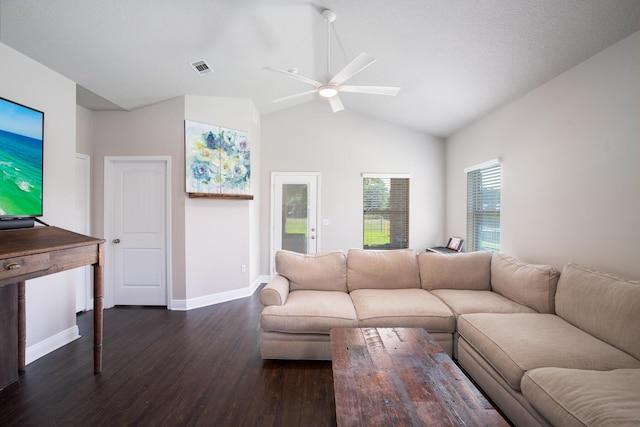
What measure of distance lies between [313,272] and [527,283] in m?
2.01

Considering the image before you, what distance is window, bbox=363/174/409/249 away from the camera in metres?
5.05

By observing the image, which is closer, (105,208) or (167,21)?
(167,21)

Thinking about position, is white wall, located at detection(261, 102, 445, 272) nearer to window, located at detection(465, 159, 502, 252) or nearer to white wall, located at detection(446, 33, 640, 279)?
window, located at detection(465, 159, 502, 252)

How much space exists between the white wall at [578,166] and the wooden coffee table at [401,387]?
1723 millimetres

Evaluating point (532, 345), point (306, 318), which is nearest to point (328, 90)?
point (306, 318)

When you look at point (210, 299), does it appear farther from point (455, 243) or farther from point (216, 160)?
point (455, 243)

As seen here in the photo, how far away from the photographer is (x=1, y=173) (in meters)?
2.12

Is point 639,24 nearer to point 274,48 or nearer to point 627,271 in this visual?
point 627,271

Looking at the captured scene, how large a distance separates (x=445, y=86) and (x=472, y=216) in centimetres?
200

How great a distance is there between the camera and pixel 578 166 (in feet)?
8.10

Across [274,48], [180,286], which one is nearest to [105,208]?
[180,286]

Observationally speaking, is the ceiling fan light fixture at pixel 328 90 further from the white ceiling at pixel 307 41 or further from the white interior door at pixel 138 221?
the white interior door at pixel 138 221

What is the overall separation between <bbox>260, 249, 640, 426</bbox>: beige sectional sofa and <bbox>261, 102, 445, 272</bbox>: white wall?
1.91 meters

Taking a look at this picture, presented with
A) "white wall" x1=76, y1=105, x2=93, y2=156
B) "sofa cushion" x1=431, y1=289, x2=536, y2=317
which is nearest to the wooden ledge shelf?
"white wall" x1=76, y1=105, x2=93, y2=156
